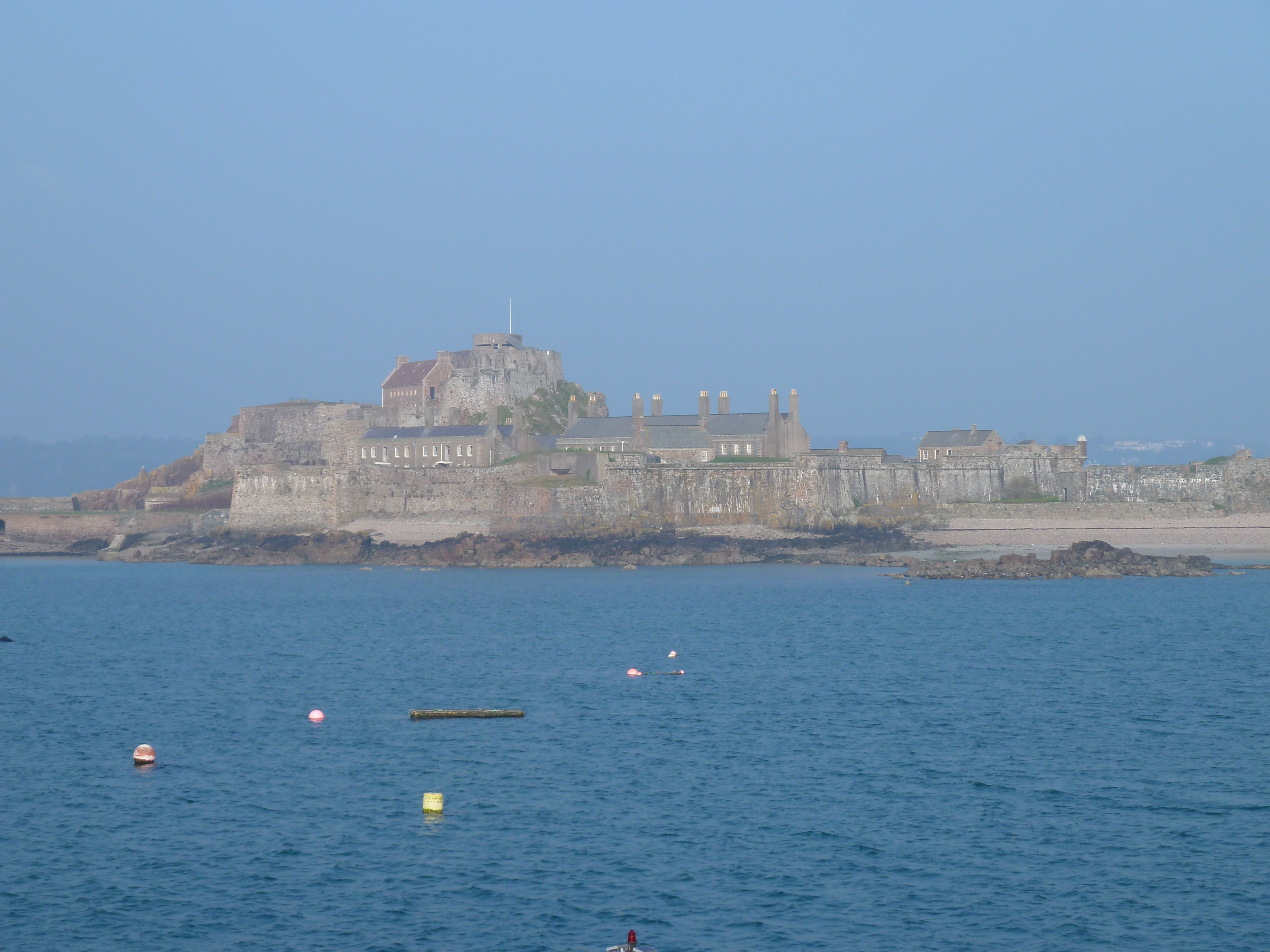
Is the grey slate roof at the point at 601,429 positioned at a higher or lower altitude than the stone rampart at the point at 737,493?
higher

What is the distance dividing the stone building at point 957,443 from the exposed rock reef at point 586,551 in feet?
47.1

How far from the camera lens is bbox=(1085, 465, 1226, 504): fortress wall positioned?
63.6 m

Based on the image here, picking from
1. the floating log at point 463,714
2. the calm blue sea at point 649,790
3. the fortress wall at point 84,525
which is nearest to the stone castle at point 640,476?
the fortress wall at point 84,525

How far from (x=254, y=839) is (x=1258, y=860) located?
12.2 meters

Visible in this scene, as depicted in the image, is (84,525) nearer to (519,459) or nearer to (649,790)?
(519,459)

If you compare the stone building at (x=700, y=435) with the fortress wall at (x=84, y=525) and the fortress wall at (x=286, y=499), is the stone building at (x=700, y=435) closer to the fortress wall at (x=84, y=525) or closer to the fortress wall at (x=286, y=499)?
the fortress wall at (x=286, y=499)

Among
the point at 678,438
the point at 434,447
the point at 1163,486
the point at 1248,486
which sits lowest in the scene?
the point at 1248,486

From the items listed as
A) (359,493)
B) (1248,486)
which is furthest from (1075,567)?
(359,493)

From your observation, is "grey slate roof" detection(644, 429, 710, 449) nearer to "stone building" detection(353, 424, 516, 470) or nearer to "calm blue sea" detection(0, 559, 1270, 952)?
"stone building" detection(353, 424, 516, 470)

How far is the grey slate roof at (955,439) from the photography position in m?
77.5

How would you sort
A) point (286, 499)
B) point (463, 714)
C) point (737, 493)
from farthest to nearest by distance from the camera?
point (286, 499)
point (737, 493)
point (463, 714)

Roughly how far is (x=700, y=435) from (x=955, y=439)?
684 inches

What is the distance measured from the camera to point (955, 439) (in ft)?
259

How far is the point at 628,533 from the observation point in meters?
63.5
